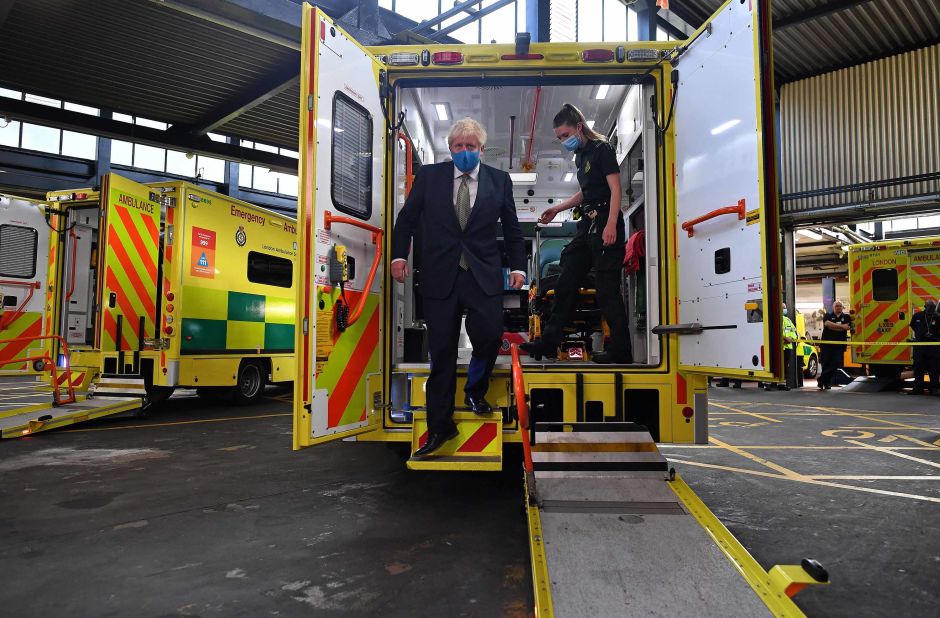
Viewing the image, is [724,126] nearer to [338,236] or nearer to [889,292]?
[338,236]

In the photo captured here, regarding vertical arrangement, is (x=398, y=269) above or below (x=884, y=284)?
below

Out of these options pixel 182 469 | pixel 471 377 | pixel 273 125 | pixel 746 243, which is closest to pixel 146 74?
pixel 273 125

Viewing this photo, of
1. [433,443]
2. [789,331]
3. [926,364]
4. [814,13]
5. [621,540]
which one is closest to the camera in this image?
[621,540]

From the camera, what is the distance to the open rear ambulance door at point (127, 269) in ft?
21.3

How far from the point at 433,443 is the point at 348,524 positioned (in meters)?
0.66

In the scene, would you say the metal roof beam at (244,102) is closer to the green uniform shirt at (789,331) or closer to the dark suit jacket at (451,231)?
the dark suit jacket at (451,231)

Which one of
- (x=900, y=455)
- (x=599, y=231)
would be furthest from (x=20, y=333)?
(x=900, y=455)

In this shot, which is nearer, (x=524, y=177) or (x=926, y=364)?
(x=524, y=177)

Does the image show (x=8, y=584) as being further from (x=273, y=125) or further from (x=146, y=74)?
(x=273, y=125)

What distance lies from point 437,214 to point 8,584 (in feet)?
8.33

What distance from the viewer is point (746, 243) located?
278 centimetres

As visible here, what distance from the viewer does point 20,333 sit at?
32.9ft

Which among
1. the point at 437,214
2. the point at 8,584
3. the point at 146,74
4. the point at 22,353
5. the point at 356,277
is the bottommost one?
the point at 8,584

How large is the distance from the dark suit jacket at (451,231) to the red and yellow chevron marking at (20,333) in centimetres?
1018
